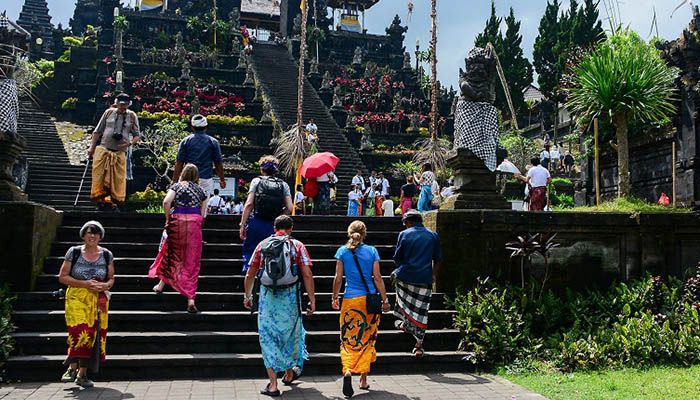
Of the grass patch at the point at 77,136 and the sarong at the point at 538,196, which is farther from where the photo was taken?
the grass patch at the point at 77,136

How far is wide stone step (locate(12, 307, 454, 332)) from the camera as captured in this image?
23.4ft

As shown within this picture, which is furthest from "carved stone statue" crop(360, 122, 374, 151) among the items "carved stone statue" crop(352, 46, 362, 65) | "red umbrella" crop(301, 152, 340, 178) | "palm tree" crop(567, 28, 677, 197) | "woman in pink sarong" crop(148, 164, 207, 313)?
"woman in pink sarong" crop(148, 164, 207, 313)

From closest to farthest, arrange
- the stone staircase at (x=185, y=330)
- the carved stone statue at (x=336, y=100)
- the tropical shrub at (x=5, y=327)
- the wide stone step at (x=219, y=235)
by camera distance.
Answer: the tropical shrub at (x=5, y=327)
the stone staircase at (x=185, y=330)
the wide stone step at (x=219, y=235)
the carved stone statue at (x=336, y=100)

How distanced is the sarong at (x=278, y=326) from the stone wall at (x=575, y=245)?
2703mm

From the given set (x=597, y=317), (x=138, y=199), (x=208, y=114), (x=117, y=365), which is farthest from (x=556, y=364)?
(x=208, y=114)

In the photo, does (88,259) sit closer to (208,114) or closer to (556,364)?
(556,364)

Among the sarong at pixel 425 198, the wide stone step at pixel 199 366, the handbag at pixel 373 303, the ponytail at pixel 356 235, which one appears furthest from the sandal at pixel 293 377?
the sarong at pixel 425 198

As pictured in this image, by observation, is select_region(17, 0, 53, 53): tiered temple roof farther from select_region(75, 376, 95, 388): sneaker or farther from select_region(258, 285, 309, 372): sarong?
select_region(258, 285, 309, 372): sarong

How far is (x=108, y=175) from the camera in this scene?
9461 mm

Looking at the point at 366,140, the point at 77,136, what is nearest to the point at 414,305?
the point at 366,140

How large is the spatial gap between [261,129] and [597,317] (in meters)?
22.0

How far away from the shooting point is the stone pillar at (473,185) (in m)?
8.64

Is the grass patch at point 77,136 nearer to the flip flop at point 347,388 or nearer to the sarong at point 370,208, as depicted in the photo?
the sarong at point 370,208

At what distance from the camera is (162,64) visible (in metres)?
35.5
